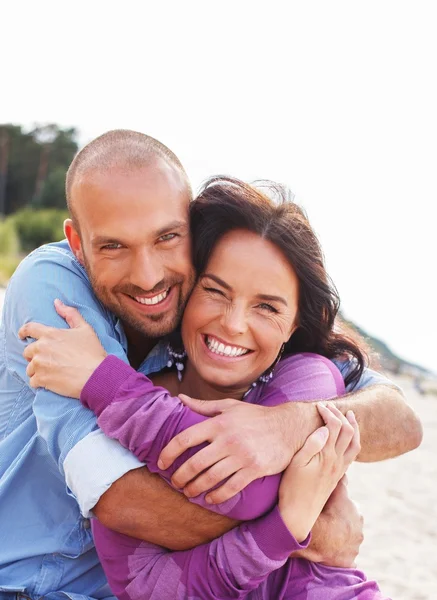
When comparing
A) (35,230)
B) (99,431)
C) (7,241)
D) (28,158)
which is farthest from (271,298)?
(28,158)

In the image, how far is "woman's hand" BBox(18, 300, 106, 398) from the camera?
2449mm

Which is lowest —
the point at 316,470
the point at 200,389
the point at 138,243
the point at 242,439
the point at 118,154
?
the point at 200,389

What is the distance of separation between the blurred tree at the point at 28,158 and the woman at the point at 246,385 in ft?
143

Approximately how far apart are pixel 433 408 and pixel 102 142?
17.9 m

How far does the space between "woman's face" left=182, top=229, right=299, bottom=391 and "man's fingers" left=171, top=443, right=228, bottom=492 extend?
65 centimetres

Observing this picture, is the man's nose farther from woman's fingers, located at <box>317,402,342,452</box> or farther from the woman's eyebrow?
woman's fingers, located at <box>317,402,342,452</box>

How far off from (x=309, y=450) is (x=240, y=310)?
26.7 inches

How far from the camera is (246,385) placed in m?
3.14

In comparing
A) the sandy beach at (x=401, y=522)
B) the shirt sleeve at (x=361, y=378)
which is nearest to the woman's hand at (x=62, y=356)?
the shirt sleeve at (x=361, y=378)

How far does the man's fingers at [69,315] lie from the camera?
265 cm

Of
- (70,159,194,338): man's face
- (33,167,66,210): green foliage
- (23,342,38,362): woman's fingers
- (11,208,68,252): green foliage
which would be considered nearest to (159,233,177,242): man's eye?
(70,159,194,338): man's face

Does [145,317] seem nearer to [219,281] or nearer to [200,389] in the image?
[219,281]

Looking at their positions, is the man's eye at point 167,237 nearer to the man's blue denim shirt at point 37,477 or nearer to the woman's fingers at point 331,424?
the man's blue denim shirt at point 37,477

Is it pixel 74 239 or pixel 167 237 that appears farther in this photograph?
pixel 74 239
